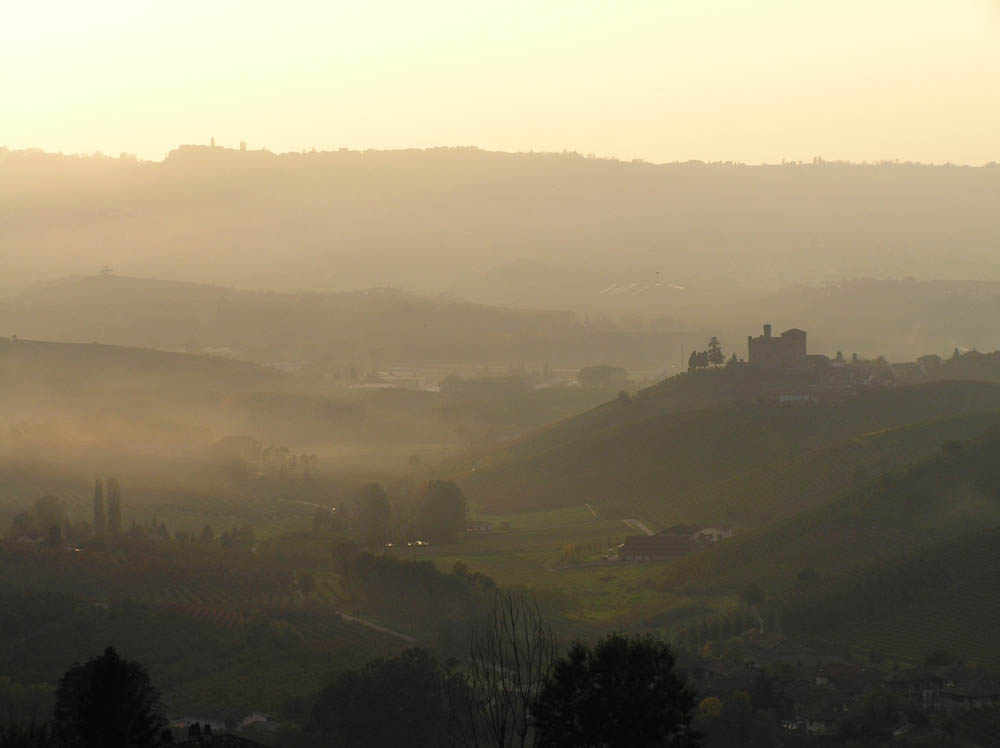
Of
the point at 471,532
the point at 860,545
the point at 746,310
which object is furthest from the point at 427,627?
the point at 746,310

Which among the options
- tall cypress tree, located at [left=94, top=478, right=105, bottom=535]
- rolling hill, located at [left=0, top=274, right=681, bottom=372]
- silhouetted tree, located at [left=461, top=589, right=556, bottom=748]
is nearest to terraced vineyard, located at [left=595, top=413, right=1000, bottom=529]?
silhouetted tree, located at [left=461, top=589, right=556, bottom=748]

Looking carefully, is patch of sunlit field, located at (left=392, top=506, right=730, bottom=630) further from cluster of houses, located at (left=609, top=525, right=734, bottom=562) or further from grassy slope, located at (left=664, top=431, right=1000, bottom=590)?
grassy slope, located at (left=664, top=431, right=1000, bottom=590)

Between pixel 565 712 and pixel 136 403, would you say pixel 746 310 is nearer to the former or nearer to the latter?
pixel 136 403

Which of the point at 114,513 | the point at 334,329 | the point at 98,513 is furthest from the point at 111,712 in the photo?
the point at 334,329

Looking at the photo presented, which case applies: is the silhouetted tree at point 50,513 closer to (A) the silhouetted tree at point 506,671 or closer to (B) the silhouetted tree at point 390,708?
(A) the silhouetted tree at point 506,671

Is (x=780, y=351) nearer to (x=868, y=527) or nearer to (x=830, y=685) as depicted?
(x=868, y=527)

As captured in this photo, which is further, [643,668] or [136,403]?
[136,403]

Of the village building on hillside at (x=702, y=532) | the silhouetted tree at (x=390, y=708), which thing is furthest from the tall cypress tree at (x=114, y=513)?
the silhouetted tree at (x=390, y=708)
